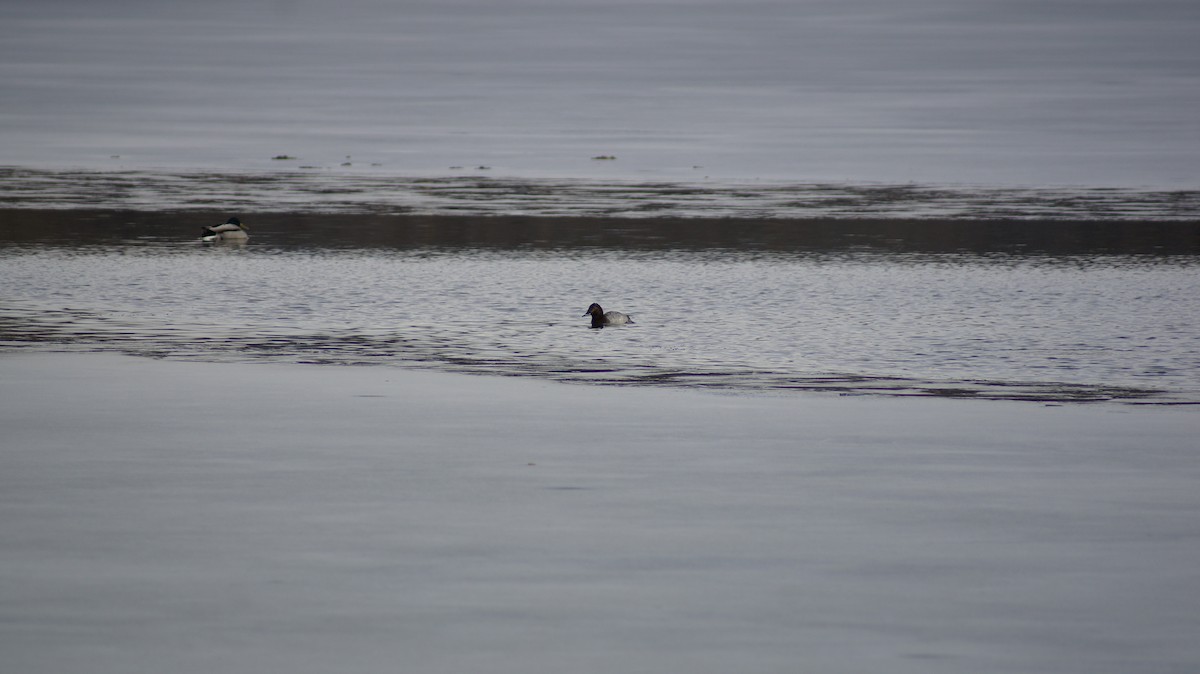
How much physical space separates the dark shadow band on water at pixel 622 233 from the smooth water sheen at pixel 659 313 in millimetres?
503

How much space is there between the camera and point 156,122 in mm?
56156

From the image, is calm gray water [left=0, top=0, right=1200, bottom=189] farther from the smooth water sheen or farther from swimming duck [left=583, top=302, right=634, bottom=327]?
swimming duck [left=583, top=302, right=634, bottom=327]

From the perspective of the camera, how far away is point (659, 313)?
1625 cm

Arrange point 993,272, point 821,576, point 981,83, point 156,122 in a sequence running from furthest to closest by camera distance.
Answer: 1. point 981,83
2. point 156,122
3. point 993,272
4. point 821,576

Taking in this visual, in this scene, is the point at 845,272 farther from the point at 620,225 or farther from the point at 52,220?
the point at 52,220

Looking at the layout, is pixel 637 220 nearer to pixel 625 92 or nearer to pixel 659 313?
pixel 659 313

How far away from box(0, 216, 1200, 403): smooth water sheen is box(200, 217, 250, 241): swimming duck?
1.11 feet

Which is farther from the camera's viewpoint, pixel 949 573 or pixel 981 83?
pixel 981 83

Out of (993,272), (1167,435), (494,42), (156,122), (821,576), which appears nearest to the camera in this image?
(821,576)

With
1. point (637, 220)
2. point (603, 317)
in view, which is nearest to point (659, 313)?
point (603, 317)

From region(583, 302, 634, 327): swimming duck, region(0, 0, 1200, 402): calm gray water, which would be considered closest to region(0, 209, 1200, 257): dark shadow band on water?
region(0, 0, 1200, 402): calm gray water

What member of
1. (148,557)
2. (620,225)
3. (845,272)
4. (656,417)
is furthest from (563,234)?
(148,557)

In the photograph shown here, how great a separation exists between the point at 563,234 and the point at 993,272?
7.29 m

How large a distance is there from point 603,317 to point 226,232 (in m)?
10.6
